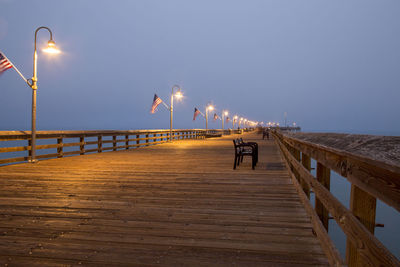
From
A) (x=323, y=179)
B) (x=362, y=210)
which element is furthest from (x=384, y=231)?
(x=362, y=210)

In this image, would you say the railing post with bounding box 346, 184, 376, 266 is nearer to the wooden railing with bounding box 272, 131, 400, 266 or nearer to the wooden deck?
the wooden railing with bounding box 272, 131, 400, 266

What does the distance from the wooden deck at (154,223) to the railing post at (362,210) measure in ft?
2.77

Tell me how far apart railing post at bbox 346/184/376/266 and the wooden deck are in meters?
0.85

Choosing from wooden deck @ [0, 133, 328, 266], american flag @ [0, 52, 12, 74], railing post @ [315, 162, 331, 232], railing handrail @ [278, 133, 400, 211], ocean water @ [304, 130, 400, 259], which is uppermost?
american flag @ [0, 52, 12, 74]

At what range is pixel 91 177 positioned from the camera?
22.5 ft

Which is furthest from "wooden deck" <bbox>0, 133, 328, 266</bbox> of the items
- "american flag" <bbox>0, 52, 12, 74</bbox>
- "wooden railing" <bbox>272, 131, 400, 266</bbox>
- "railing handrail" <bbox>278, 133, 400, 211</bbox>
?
"american flag" <bbox>0, 52, 12, 74</bbox>

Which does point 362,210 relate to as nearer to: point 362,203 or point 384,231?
point 362,203

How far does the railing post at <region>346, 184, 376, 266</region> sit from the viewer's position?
1.70m

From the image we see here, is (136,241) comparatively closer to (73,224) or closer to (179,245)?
(179,245)

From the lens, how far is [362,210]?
1745mm

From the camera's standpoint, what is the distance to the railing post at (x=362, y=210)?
1701 mm

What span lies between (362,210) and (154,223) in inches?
101

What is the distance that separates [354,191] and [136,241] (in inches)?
87.7

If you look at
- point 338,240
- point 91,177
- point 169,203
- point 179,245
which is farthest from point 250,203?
point 338,240
